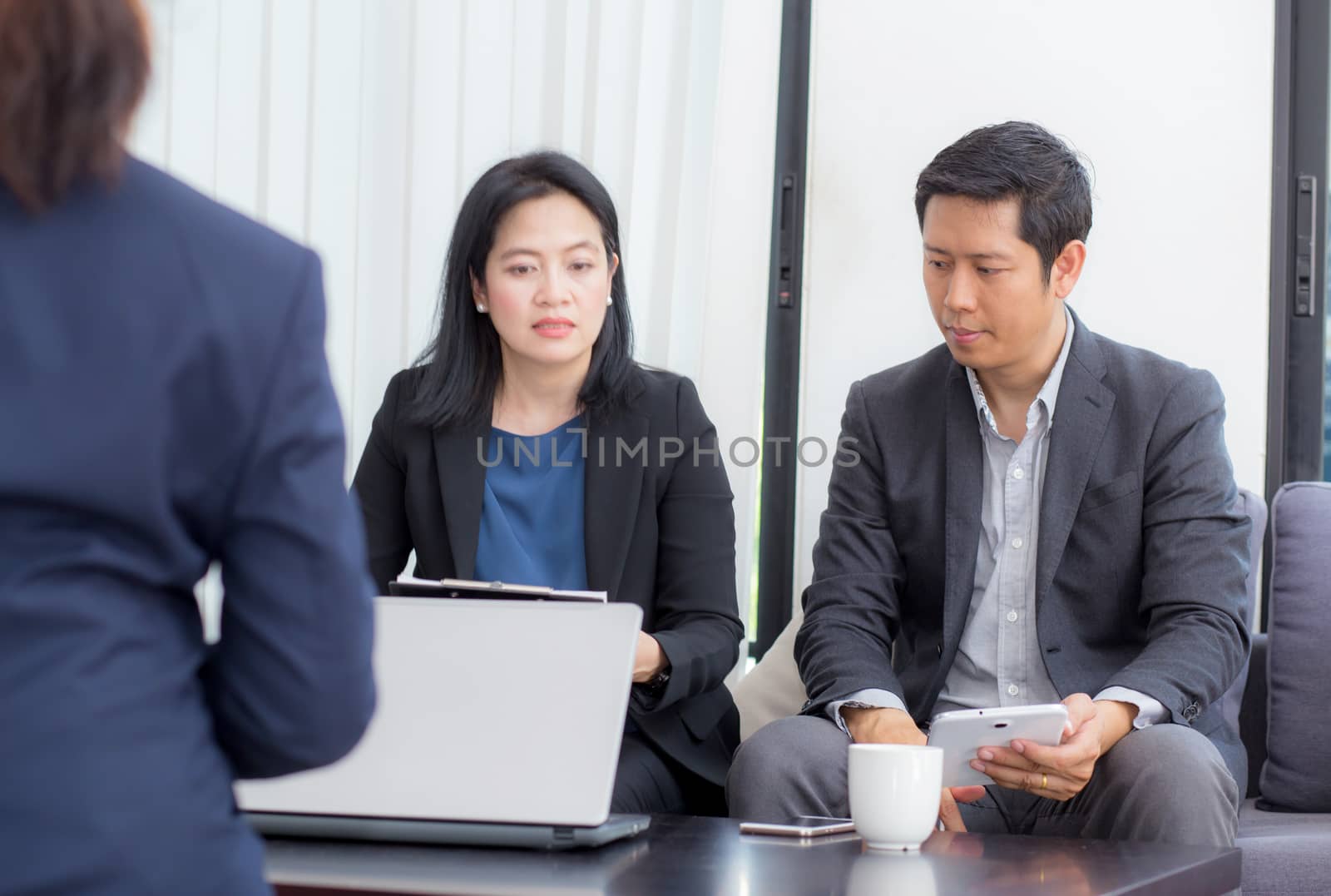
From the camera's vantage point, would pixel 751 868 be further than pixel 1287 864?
No

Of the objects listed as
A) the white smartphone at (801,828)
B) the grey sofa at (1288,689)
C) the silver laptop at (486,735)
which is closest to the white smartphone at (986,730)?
the white smartphone at (801,828)

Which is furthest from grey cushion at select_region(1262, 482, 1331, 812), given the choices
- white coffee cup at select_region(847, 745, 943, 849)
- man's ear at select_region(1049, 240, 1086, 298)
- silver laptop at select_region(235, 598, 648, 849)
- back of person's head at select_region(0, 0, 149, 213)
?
back of person's head at select_region(0, 0, 149, 213)

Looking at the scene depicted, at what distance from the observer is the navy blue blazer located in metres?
0.65

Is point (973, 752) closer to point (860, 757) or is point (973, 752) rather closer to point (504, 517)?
point (860, 757)

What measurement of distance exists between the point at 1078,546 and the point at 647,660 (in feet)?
2.17

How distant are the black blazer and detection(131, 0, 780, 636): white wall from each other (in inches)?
26.8

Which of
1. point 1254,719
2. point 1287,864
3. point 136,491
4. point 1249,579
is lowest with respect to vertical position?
point 1287,864

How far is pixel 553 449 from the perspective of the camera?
2.19 meters

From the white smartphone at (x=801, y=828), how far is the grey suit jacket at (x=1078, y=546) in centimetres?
52

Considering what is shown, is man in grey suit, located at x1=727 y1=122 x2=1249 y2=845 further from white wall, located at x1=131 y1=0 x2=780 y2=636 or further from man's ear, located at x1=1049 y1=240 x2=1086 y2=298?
white wall, located at x1=131 y1=0 x2=780 y2=636

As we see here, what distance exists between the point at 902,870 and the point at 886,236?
1.90 m

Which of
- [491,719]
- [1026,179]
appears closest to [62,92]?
[491,719]

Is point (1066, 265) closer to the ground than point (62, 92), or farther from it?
farther from it

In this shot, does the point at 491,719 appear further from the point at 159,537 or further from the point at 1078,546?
the point at 1078,546
